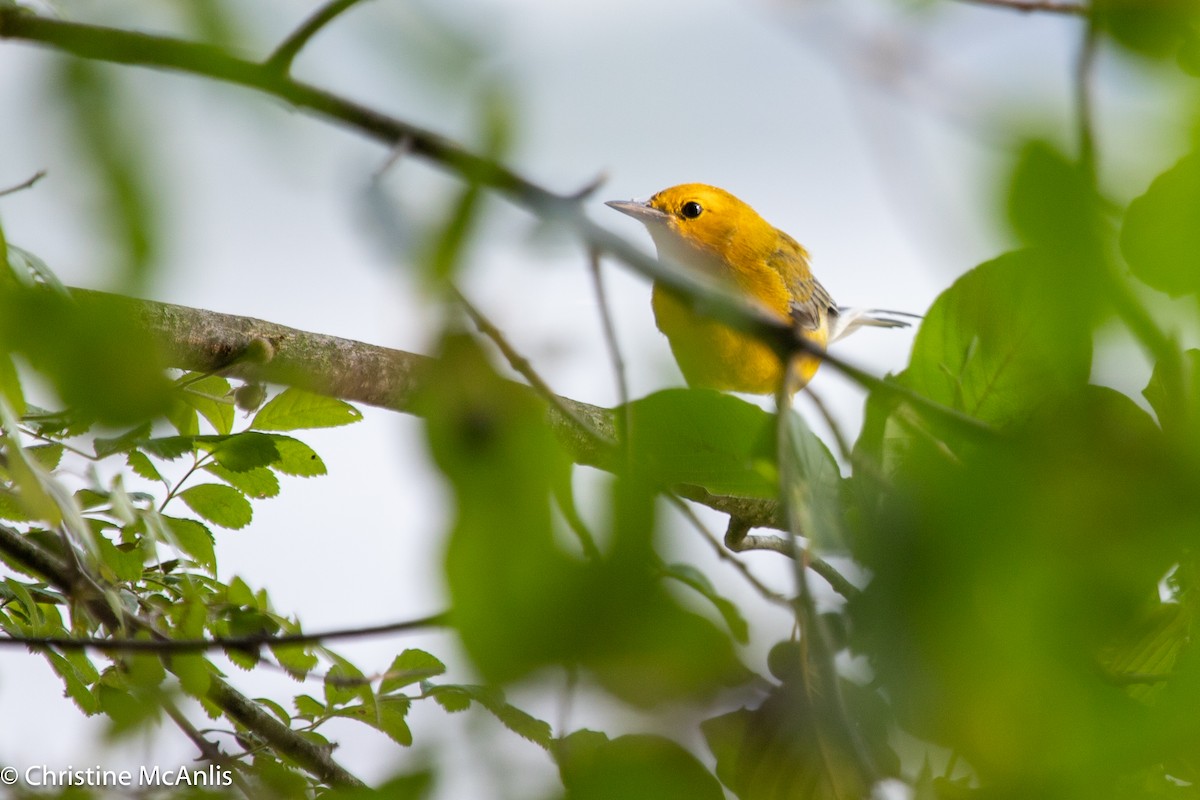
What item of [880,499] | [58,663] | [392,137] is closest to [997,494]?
[880,499]

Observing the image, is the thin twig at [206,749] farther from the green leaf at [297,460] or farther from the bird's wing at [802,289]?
the bird's wing at [802,289]

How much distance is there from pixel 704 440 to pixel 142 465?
1425 millimetres

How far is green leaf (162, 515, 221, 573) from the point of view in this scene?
1.77 metres

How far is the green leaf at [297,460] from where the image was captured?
1.83m

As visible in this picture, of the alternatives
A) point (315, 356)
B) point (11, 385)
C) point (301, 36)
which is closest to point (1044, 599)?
point (301, 36)

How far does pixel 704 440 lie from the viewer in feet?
1.95

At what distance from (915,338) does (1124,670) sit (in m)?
0.25

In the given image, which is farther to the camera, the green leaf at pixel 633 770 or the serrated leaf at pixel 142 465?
the serrated leaf at pixel 142 465

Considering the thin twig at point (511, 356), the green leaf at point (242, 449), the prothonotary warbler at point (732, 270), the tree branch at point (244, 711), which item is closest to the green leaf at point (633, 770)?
the thin twig at point (511, 356)

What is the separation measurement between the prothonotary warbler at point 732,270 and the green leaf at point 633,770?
3.55m

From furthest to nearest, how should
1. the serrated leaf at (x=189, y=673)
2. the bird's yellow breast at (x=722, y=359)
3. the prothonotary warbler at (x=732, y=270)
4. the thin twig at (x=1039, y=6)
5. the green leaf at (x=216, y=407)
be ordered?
the prothonotary warbler at (x=732, y=270) → the bird's yellow breast at (x=722, y=359) → the green leaf at (x=216, y=407) → the serrated leaf at (x=189, y=673) → the thin twig at (x=1039, y=6)

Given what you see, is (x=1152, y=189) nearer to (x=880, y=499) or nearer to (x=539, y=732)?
(x=880, y=499)

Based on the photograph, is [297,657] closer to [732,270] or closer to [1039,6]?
[1039,6]

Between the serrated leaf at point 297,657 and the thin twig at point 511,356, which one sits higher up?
the serrated leaf at point 297,657
